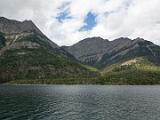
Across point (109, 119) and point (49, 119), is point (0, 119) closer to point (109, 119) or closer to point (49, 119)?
point (49, 119)

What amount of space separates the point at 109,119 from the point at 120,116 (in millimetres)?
7971

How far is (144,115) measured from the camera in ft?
325

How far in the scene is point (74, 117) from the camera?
95062mm

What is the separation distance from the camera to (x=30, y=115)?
9881 cm

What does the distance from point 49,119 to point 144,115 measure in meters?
37.8

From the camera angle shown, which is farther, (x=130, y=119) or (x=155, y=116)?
(x=155, y=116)

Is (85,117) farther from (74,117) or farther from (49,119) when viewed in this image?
(49,119)

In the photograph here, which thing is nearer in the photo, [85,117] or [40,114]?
[85,117]

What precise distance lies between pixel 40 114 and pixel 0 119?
1694 cm

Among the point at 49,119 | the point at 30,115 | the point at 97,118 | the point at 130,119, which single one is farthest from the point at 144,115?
Answer: the point at 30,115

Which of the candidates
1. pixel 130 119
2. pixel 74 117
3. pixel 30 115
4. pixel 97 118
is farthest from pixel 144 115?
pixel 30 115

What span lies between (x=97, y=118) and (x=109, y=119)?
15.4ft

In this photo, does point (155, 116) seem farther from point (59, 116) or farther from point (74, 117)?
point (59, 116)

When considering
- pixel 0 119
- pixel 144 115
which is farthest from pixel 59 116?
pixel 144 115
